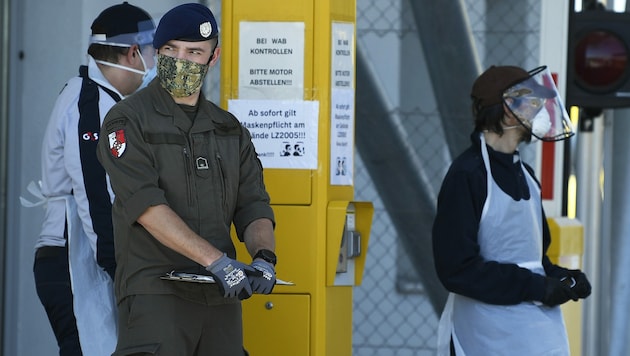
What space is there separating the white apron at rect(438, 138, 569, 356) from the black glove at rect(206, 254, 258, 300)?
1158mm

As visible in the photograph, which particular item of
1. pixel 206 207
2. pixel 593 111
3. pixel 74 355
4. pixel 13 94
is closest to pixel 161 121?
pixel 206 207

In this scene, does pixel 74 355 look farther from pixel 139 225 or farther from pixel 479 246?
pixel 479 246

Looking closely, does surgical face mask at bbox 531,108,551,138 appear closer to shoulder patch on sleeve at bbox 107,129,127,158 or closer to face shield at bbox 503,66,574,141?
face shield at bbox 503,66,574,141

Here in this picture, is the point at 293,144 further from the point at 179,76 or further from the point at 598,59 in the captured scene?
the point at 598,59

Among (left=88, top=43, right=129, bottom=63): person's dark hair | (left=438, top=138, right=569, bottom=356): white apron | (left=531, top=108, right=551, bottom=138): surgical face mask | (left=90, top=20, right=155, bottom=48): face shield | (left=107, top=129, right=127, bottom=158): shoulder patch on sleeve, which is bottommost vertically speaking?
(left=438, top=138, right=569, bottom=356): white apron

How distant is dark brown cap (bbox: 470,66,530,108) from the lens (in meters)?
4.33

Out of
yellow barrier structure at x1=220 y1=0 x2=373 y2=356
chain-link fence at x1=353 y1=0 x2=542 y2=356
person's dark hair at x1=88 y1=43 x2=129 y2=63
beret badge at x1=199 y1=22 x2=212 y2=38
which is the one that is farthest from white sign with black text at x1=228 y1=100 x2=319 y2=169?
chain-link fence at x1=353 y1=0 x2=542 y2=356

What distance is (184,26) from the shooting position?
3516mm

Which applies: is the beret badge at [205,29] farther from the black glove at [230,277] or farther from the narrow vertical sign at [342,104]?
the narrow vertical sign at [342,104]

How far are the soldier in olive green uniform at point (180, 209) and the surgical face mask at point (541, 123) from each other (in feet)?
4.10

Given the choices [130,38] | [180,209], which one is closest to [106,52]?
[130,38]

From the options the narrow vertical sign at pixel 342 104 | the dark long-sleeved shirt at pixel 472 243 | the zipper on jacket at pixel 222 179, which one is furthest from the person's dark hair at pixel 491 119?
the zipper on jacket at pixel 222 179

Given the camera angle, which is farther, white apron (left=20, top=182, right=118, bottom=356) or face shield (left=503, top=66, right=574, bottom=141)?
face shield (left=503, top=66, right=574, bottom=141)

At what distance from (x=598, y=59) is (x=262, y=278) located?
255cm
